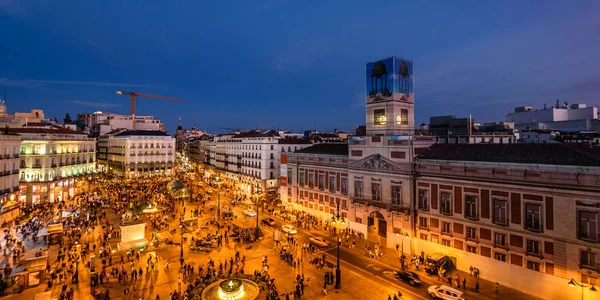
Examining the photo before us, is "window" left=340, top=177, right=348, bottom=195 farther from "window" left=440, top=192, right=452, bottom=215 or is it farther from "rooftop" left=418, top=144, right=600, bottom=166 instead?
"window" left=440, top=192, right=452, bottom=215

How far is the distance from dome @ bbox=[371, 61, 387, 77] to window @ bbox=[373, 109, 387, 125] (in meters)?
4.73

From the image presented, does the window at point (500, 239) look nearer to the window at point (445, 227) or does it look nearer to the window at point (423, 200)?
the window at point (445, 227)

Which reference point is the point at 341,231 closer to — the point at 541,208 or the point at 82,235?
the point at 541,208

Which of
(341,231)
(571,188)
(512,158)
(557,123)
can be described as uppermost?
(557,123)

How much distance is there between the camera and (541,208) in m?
26.1

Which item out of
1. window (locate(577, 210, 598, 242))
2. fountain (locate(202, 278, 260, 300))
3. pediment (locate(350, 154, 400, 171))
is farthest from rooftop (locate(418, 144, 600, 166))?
fountain (locate(202, 278, 260, 300))

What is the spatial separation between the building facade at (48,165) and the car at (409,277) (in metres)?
62.7

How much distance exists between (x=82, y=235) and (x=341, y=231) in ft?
109

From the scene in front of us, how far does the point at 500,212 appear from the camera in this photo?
93.8ft

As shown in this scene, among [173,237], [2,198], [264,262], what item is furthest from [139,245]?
[2,198]

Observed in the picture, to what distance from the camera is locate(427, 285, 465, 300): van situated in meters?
24.0

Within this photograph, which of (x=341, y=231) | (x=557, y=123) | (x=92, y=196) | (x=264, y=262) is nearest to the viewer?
(x=264, y=262)

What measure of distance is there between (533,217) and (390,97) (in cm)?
2013

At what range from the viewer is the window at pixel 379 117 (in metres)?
41.1
